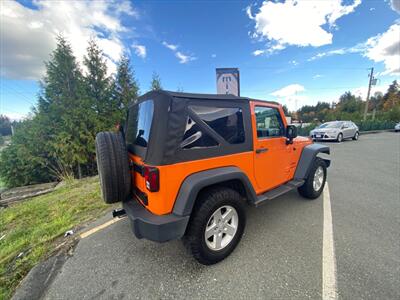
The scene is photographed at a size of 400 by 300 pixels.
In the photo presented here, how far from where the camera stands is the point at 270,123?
2.97 m

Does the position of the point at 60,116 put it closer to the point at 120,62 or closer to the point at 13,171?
the point at 13,171

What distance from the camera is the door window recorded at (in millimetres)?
2697

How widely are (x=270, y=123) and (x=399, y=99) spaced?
241ft

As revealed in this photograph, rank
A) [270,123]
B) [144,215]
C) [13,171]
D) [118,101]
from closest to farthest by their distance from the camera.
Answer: [144,215] → [270,123] → [13,171] → [118,101]

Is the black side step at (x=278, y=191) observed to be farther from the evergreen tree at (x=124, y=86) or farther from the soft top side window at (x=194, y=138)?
the evergreen tree at (x=124, y=86)

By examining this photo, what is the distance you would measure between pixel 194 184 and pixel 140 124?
1.15 m

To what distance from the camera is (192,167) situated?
1.96 metres

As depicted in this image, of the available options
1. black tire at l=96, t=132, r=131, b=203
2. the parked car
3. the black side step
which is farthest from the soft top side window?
the parked car

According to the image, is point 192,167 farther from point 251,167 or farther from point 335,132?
point 335,132

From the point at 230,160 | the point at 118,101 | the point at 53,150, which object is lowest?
the point at 53,150

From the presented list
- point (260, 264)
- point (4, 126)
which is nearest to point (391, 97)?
point (260, 264)

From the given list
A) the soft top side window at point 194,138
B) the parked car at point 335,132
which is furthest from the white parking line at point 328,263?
the parked car at point 335,132

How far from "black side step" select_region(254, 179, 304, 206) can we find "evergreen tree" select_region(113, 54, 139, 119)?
10351mm

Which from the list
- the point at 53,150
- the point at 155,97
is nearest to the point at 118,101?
the point at 53,150
